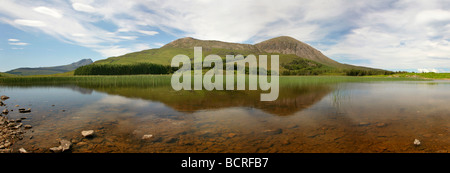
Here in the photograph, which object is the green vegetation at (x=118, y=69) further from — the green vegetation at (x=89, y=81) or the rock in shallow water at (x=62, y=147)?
the rock in shallow water at (x=62, y=147)

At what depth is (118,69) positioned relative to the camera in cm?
17700

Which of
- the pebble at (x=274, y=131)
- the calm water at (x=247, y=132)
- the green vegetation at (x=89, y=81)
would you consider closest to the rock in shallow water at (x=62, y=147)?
the calm water at (x=247, y=132)

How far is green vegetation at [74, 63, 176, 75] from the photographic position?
169 meters

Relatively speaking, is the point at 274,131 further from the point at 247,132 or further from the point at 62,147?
the point at 62,147

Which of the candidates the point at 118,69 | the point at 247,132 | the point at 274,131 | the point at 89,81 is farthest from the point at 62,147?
the point at 118,69

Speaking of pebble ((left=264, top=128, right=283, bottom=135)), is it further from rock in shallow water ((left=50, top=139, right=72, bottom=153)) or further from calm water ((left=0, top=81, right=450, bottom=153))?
rock in shallow water ((left=50, top=139, right=72, bottom=153))

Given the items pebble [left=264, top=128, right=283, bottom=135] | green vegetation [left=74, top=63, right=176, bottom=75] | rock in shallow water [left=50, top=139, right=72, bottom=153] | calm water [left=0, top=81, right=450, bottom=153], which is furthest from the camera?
green vegetation [left=74, top=63, right=176, bottom=75]

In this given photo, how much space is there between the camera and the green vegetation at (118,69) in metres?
169

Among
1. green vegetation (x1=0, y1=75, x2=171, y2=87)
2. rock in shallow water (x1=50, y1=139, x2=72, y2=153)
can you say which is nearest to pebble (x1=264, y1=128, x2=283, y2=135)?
rock in shallow water (x1=50, y1=139, x2=72, y2=153)

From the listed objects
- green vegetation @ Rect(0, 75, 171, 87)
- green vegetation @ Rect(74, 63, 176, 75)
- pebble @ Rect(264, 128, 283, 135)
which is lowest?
pebble @ Rect(264, 128, 283, 135)

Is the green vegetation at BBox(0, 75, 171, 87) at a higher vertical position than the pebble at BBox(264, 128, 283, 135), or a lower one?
higher

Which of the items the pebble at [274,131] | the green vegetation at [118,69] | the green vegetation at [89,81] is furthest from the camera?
the green vegetation at [118,69]
